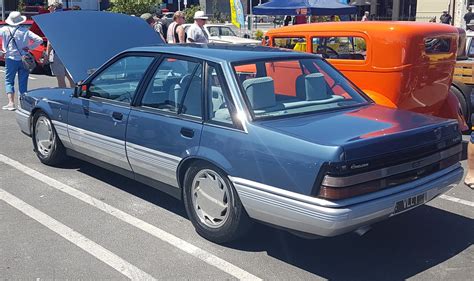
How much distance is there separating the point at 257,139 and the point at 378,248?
1372mm

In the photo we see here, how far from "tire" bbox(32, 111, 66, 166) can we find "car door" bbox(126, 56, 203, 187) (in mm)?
1574

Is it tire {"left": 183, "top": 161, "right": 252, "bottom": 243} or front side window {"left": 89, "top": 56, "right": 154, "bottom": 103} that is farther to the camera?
front side window {"left": 89, "top": 56, "right": 154, "bottom": 103}

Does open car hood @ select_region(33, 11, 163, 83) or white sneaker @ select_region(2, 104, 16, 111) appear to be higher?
open car hood @ select_region(33, 11, 163, 83)

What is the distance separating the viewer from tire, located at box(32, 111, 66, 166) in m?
6.14

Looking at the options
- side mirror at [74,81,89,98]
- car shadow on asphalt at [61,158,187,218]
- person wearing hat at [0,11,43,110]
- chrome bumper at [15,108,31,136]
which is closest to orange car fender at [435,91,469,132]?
car shadow on asphalt at [61,158,187,218]

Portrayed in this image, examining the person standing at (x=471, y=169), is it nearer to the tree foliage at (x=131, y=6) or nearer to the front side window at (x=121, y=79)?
the front side window at (x=121, y=79)

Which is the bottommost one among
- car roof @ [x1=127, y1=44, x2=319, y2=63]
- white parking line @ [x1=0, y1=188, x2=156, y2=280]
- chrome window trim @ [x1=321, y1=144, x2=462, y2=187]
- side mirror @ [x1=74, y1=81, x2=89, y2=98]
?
white parking line @ [x1=0, y1=188, x2=156, y2=280]

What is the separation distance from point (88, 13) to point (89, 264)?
13.4 ft

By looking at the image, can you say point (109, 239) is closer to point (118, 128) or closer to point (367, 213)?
point (118, 128)

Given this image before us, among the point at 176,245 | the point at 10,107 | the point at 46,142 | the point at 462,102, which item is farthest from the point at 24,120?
the point at 462,102

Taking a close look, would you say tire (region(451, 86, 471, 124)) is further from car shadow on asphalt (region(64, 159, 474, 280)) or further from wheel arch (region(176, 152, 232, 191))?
wheel arch (region(176, 152, 232, 191))

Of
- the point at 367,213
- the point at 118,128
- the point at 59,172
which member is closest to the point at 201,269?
the point at 367,213

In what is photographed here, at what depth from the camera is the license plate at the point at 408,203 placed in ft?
12.4

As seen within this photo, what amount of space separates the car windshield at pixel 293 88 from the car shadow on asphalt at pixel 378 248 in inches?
40.8
